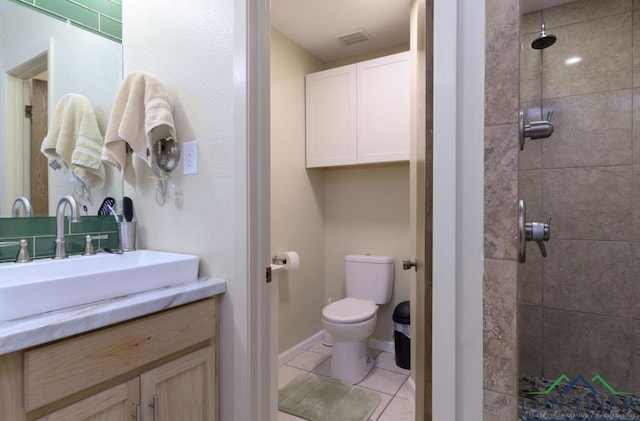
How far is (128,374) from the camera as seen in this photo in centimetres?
92

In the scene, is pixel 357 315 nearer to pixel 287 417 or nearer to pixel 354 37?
pixel 287 417

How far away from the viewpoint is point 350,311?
2.25 meters

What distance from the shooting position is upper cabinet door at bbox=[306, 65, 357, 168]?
2549 millimetres

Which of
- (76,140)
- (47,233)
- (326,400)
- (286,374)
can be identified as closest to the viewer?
(47,233)

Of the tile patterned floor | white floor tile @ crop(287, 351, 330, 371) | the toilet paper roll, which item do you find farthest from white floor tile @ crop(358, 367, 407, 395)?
the toilet paper roll

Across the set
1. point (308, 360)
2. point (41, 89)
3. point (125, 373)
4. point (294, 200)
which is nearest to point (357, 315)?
point (308, 360)

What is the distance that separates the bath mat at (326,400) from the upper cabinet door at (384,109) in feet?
5.20

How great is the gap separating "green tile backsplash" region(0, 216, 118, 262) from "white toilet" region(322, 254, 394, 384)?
1395mm

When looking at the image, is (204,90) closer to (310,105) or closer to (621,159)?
(310,105)

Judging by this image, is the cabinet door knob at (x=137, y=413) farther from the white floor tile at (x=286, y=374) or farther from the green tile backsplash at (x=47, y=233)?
the white floor tile at (x=286, y=374)

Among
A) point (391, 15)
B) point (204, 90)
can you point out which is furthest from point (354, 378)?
point (391, 15)

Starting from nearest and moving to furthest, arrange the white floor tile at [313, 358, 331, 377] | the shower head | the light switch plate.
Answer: the light switch plate
the shower head
the white floor tile at [313, 358, 331, 377]

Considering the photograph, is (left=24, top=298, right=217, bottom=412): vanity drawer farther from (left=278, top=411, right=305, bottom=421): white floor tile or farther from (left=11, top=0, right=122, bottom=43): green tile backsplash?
(left=11, top=0, right=122, bottom=43): green tile backsplash

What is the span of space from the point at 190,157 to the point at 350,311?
1509 millimetres
